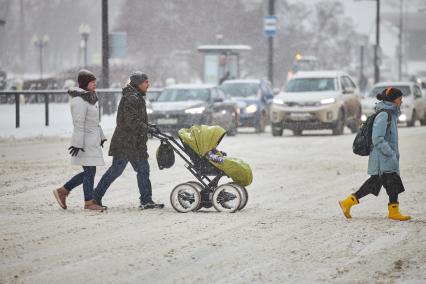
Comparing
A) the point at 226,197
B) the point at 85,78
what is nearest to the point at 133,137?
the point at 85,78

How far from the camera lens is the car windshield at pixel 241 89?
117 feet

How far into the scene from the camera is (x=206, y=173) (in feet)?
41.6

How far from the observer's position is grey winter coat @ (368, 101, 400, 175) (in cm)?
1185

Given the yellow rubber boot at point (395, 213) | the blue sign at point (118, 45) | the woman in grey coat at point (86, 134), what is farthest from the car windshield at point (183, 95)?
the yellow rubber boot at point (395, 213)

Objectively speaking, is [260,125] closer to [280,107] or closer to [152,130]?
[280,107]

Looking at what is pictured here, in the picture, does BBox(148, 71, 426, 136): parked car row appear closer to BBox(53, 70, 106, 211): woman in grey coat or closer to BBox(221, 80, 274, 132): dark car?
BBox(221, 80, 274, 132): dark car

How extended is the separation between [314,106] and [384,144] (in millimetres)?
18987

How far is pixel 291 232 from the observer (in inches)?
434

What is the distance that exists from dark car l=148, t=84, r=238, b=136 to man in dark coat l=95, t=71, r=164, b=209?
54.6 ft

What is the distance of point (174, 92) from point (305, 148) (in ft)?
23.7

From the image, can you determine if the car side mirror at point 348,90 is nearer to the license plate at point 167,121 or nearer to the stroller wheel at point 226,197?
the license plate at point 167,121

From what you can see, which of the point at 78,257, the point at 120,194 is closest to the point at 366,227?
the point at 78,257

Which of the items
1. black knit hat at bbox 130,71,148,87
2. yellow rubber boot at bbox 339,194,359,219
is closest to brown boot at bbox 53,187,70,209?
black knit hat at bbox 130,71,148,87

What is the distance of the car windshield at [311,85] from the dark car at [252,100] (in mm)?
1545
